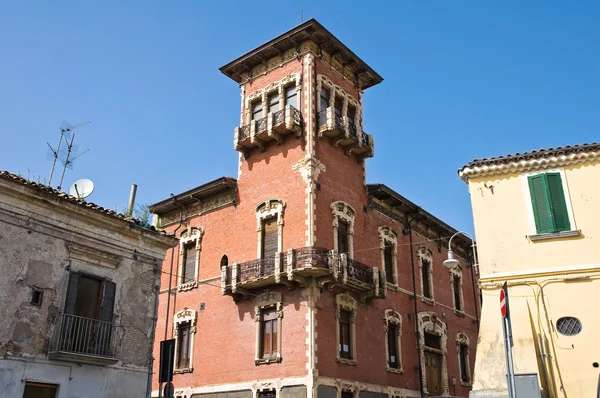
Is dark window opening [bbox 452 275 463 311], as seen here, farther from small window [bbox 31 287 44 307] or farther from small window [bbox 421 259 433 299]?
small window [bbox 31 287 44 307]

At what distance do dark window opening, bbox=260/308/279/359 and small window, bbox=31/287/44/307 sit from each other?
1168 centimetres

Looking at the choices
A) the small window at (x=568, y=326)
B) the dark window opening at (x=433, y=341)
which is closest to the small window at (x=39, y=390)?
the small window at (x=568, y=326)

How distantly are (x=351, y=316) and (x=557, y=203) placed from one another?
11904 millimetres

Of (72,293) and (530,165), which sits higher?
(530,165)

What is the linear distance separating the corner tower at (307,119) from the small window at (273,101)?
0.05 m

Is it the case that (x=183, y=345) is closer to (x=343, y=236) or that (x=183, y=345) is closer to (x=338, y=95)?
(x=343, y=236)

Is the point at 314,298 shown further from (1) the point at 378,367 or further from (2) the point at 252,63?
(2) the point at 252,63

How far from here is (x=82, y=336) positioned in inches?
619

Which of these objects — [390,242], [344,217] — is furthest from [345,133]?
[390,242]

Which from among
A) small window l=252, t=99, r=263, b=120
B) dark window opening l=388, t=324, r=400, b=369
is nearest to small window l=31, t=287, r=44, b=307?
small window l=252, t=99, r=263, b=120

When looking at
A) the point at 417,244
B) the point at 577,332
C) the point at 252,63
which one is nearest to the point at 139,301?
the point at 577,332

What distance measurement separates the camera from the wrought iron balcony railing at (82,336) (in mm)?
15172

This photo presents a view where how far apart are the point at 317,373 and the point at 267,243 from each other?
6.69 meters

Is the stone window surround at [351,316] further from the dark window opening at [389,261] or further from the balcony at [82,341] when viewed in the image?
the balcony at [82,341]
